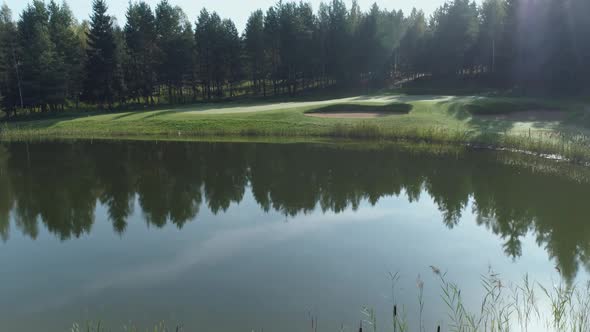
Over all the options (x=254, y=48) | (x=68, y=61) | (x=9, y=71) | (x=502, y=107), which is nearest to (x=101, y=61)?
(x=68, y=61)

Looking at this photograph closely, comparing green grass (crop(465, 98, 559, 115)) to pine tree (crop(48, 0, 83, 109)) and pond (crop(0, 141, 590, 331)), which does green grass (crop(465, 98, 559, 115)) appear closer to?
pond (crop(0, 141, 590, 331))

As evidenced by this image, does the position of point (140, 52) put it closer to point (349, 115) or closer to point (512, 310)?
point (349, 115)

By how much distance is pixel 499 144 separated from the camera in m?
23.0

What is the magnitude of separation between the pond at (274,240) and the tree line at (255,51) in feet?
110

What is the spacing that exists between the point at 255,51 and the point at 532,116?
40758mm

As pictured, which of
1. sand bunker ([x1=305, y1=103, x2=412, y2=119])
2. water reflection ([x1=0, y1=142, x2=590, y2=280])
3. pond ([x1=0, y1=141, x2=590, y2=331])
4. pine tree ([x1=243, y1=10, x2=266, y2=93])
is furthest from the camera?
pine tree ([x1=243, y1=10, x2=266, y2=93])

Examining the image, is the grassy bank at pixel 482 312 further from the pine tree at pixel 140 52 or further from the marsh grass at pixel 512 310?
the pine tree at pixel 140 52

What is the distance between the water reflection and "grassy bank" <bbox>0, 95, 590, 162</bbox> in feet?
9.93

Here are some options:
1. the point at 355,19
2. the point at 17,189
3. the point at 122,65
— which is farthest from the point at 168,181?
the point at 355,19

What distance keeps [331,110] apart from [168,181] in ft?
65.5

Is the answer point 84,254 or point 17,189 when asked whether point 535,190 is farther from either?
point 17,189

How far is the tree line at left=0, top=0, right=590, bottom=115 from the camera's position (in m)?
49.5

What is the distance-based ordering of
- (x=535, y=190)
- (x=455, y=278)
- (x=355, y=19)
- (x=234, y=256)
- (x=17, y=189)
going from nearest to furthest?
1. (x=455, y=278)
2. (x=234, y=256)
3. (x=535, y=190)
4. (x=17, y=189)
5. (x=355, y=19)

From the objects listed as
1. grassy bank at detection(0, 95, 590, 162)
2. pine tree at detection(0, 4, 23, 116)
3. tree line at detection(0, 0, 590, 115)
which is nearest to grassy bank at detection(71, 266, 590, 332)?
grassy bank at detection(0, 95, 590, 162)
